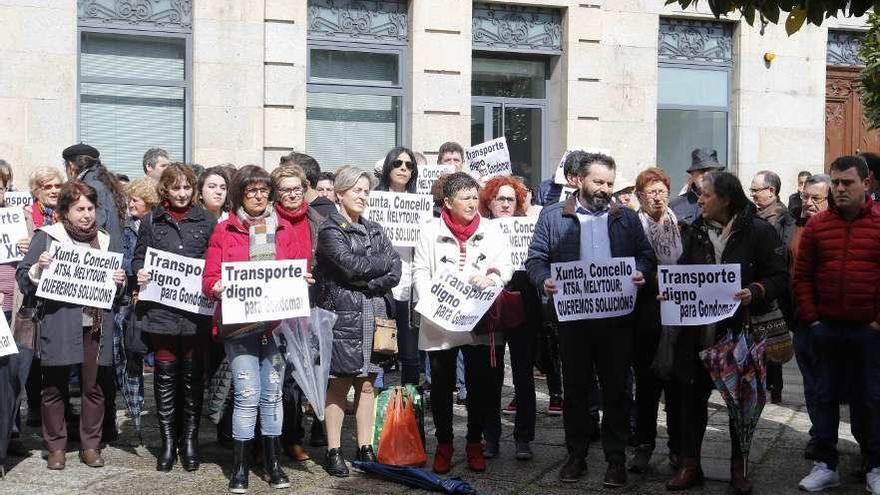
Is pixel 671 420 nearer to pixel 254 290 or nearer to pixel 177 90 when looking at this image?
pixel 254 290

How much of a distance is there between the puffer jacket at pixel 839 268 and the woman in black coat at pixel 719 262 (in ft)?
1.06

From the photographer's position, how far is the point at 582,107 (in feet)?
55.1

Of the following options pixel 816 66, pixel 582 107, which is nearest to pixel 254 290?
pixel 582 107

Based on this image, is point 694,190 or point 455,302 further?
point 694,190

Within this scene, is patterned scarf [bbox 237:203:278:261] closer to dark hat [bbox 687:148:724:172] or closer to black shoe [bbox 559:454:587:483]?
black shoe [bbox 559:454:587:483]

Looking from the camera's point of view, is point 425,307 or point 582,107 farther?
point 582,107

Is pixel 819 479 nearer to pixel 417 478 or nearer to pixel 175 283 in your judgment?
pixel 417 478

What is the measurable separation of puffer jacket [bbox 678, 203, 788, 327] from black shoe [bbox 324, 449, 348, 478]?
2531 millimetres

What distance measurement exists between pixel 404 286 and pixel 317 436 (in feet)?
5.45

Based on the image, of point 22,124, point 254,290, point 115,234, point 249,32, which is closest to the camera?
point 254,290

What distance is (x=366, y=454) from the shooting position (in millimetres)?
8086

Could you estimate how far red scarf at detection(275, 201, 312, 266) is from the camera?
26.1 ft

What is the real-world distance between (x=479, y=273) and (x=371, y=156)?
8.34 meters

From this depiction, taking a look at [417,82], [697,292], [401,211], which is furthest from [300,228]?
[417,82]
